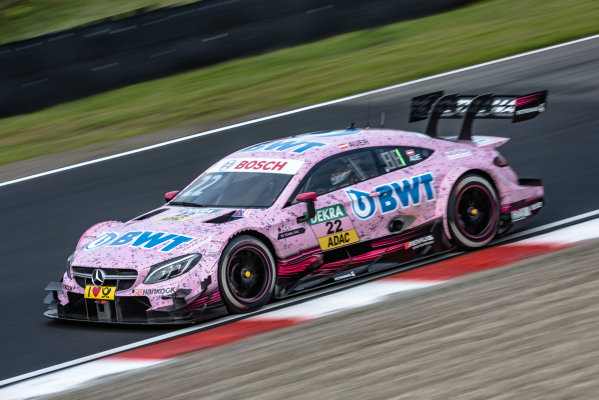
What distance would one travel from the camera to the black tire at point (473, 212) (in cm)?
938

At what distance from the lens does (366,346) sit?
639 centimetres

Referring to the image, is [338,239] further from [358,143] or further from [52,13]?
[52,13]

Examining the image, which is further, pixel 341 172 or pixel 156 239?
pixel 341 172

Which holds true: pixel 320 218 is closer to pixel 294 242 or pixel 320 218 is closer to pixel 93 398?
pixel 294 242

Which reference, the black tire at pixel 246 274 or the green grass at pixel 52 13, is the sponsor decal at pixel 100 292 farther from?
the green grass at pixel 52 13

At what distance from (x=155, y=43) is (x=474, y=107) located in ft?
28.6

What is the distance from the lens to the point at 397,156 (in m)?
9.42

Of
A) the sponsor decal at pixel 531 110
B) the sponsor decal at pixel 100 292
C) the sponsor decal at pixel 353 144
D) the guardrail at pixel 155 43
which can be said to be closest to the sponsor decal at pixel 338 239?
the sponsor decal at pixel 353 144

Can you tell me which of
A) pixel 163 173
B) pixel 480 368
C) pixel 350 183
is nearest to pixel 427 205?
pixel 350 183

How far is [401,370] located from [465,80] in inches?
447

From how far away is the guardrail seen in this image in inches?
658

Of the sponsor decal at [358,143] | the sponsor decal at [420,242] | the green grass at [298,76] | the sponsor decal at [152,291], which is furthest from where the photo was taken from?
the green grass at [298,76]

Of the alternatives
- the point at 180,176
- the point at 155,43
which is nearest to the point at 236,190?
the point at 180,176

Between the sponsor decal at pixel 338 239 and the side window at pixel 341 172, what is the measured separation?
0.41 meters
